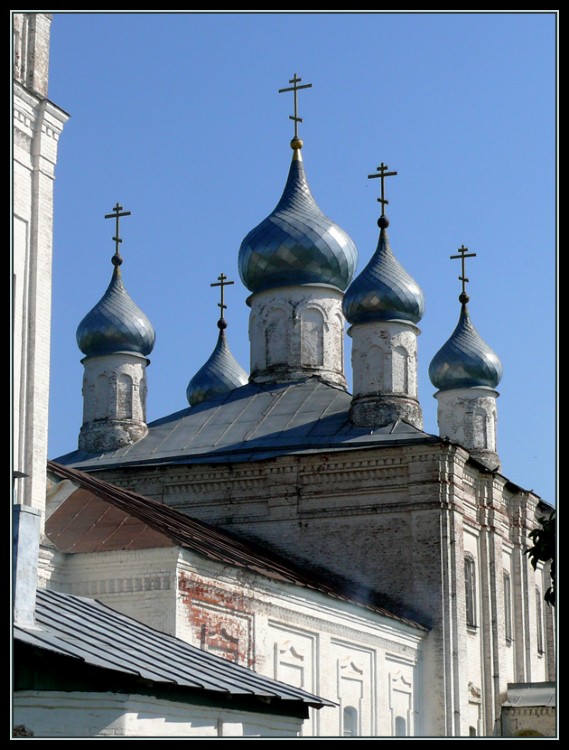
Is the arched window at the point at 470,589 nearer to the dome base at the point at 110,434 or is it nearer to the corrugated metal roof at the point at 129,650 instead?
the dome base at the point at 110,434

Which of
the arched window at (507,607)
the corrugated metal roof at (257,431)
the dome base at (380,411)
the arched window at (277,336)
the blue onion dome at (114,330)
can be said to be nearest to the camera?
the corrugated metal roof at (257,431)

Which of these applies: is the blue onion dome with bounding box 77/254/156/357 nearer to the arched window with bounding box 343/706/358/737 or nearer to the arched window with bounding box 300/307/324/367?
the arched window with bounding box 300/307/324/367

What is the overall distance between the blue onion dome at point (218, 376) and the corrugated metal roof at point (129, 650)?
1722 cm

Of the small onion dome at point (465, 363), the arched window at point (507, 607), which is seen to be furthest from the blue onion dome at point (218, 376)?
the arched window at point (507, 607)

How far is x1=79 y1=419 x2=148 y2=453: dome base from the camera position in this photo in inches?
930

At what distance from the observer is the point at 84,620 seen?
34.8 ft

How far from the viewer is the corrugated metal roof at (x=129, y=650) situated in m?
9.18

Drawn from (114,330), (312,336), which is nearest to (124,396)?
(114,330)

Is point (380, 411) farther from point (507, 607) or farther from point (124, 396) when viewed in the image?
point (124, 396)

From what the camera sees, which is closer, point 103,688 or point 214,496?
point 103,688

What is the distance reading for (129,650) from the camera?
10062 mm
